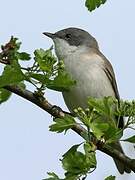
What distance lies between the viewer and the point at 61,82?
112 inches

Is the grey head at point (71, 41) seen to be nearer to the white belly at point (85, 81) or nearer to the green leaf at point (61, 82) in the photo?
the white belly at point (85, 81)

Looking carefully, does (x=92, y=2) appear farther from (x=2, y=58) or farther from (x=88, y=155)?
(x=88, y=155)

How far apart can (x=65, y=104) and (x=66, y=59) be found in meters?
0.53

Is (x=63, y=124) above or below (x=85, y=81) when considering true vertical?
below

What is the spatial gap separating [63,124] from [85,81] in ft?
10.2

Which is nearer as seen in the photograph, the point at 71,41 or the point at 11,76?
the point at 11,76

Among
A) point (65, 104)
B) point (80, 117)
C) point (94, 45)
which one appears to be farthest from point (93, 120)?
point (94, 45)

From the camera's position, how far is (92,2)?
10.5 ft

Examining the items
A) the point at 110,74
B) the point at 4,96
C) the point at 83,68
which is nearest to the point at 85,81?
the point at 83,68

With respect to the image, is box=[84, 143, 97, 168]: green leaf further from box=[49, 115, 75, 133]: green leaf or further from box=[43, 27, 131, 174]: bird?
box=[43, 27, 131, 174]: bird

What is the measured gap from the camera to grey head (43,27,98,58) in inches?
256

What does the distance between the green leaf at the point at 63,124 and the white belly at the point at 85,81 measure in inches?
111

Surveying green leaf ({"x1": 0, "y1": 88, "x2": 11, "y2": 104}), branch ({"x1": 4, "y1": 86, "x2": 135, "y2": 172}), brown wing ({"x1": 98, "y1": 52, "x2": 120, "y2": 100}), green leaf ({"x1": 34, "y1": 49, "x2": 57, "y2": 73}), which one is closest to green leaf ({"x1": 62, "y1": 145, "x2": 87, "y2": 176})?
branch ({"x1": 4, "y1": 86, "x2": 135, "y2": 172})

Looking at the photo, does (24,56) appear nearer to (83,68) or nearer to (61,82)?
(61,82)
